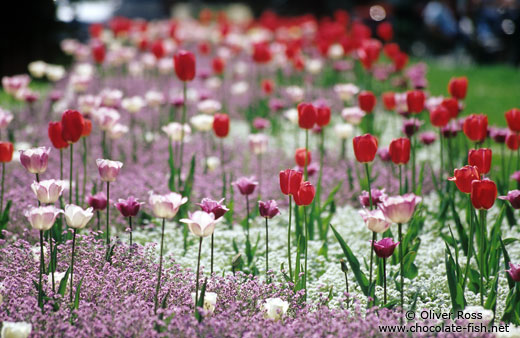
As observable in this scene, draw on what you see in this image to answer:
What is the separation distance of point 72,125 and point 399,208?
1815mm

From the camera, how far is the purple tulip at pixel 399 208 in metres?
2.62

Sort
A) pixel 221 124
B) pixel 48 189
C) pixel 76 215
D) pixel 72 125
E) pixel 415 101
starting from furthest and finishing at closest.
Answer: pixel 221 124 < pixel 415 101 < pixel 72 125 < pixel 48 189 < pixel 76 215

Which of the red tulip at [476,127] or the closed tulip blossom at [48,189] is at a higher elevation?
the red tulip at [476,127]

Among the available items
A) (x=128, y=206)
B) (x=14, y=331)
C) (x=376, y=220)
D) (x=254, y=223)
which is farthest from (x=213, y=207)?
(x=254, y=223)

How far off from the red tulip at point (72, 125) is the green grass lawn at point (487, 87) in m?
5.97

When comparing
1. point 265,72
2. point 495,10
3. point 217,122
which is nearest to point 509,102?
point 265,72

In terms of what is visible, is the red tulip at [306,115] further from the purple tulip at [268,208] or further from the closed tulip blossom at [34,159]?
the closed tulip blossom at [34,159]

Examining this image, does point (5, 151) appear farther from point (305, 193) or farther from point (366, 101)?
point (366, 101)

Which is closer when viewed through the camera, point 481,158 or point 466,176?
point 466,176

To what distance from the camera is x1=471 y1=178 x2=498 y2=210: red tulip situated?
278cm

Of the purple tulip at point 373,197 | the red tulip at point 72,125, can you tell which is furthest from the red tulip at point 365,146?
the red tulip at point 72,125

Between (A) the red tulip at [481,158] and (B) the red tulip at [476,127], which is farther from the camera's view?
(B) the red tulip at [476,127]

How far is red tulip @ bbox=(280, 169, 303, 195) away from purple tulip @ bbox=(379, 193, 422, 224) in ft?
1.80

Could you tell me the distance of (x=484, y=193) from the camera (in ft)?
9.18
